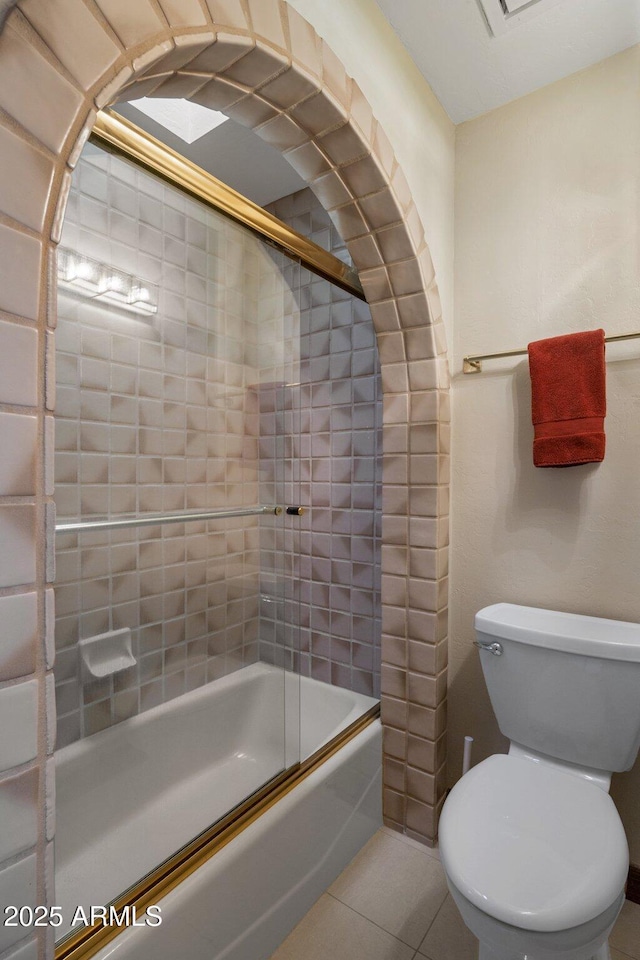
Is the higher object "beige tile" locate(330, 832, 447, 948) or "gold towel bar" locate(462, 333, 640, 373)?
"gold towel bar" locate(462, 333, 640, 373)

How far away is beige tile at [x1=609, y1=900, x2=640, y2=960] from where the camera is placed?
4.12 feet

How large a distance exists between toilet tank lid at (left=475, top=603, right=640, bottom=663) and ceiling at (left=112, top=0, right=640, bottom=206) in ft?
5.34

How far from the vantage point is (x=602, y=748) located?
1.26m

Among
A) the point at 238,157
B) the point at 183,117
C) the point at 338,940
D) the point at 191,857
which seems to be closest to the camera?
the point at 191,857

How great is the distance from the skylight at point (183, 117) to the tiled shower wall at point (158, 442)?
425 millimetres

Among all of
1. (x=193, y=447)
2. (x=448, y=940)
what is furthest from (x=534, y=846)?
(x=193, y=447)

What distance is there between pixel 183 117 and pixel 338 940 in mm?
2582

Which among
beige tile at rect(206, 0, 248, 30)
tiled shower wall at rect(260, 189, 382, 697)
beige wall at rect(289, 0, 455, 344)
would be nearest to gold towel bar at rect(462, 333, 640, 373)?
beige wall at rect(289, 0, 455, 344)

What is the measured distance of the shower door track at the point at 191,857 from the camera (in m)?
0.88

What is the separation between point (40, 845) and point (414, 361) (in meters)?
1.44

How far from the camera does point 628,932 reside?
4.28 feet

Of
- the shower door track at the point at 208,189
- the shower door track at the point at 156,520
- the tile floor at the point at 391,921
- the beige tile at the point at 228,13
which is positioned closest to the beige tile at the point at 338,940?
the tile floor at the point at 391,921

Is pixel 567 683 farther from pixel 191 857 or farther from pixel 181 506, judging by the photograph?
pixel 181 506

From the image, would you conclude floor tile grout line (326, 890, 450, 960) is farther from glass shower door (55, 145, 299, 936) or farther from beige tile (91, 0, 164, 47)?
beige tile (91, 0, 164, 47)
